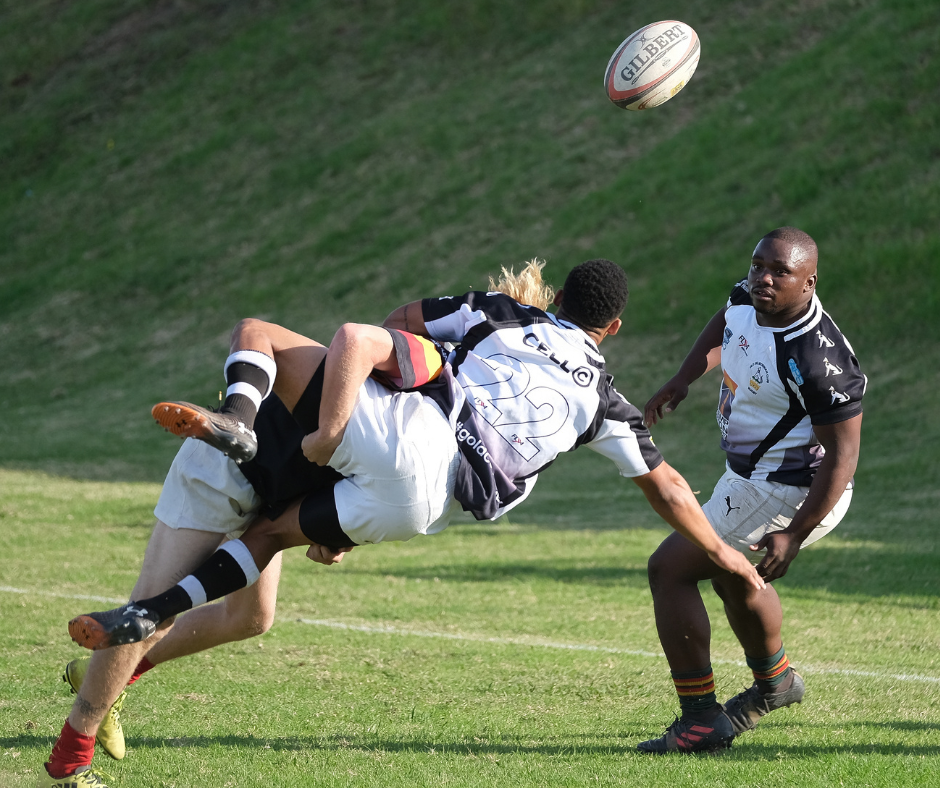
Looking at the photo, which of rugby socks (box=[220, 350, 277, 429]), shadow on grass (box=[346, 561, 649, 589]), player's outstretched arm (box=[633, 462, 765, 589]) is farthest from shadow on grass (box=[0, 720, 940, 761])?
shadow on grass (box=[346, 561, 649, 589])

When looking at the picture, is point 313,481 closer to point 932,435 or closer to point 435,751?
point 435,751

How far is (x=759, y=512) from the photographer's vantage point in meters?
4.95

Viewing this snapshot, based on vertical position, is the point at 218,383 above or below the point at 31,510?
below

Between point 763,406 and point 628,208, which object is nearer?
point 763,406

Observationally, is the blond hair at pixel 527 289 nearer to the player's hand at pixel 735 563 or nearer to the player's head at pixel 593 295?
the player's head at pixel 593 295

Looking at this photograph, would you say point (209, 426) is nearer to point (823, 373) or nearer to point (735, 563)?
point (735, 563)

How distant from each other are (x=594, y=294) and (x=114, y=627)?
2182 millimetres

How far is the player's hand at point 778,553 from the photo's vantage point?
4680 mm

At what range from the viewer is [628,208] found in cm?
2481

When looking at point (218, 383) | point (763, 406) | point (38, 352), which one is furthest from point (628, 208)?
point (763, 406)

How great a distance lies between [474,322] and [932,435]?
12700 millimetres

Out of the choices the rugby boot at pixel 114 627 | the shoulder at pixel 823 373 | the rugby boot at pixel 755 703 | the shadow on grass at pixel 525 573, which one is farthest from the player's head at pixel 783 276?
the shadow on grass at pixel 525 573

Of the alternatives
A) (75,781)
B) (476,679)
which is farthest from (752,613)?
(75,781)

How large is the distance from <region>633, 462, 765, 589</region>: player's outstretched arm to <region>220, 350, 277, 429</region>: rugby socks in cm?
151
